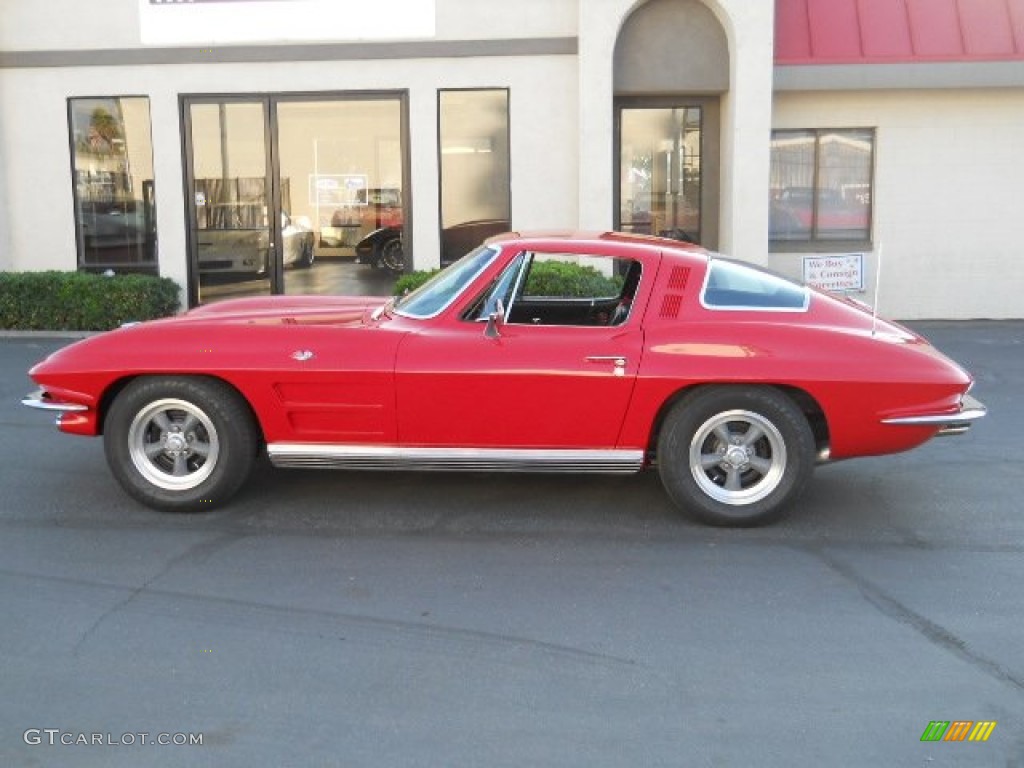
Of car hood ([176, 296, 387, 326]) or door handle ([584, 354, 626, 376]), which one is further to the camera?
car hood ([176, 296, 387, 326])

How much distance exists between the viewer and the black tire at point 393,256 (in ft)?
46.5

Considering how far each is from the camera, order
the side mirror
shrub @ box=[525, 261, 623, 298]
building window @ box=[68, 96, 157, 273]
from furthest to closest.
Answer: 1. building window @ box=[68, 96, 157, 273]
2. shrub @ box=[525, 261, 623, 298]
3. the side mirror

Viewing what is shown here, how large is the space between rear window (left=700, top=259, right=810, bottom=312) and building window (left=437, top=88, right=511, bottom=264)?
8.00 meters

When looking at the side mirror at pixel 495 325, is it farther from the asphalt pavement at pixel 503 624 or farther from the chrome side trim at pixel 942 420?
the chrome side trim at pixel 942 420

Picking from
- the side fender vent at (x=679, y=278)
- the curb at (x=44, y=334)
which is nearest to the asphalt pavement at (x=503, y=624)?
the side fender vent at (x=679, y=278)

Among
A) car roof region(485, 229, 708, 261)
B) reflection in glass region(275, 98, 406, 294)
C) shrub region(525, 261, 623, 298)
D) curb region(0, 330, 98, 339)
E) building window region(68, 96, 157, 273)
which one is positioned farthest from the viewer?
building window region(68, 96, 157, 273)

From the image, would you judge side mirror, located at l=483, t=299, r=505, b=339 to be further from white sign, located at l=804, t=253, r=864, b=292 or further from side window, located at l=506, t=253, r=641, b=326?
white sign, located at l=804, t=253, r=864, b=292

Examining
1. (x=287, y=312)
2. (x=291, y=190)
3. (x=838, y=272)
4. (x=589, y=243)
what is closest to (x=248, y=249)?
(x=291, y=190)

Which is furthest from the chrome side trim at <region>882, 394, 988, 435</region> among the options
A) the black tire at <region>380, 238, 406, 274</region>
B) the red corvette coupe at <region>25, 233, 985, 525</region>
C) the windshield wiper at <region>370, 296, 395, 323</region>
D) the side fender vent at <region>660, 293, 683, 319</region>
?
the black tire at <region>380, 238, 406, 274</region>

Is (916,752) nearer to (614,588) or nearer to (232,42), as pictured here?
→ (614,588)

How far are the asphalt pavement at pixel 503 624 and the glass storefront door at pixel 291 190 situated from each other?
7587 millimetres

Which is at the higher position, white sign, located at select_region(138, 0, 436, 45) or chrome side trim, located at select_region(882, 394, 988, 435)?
white sign, located at select_region(138, 0, 436, 45)

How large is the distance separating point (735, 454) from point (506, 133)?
28.9 ft

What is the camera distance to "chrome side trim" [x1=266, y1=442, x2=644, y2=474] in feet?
19.2
